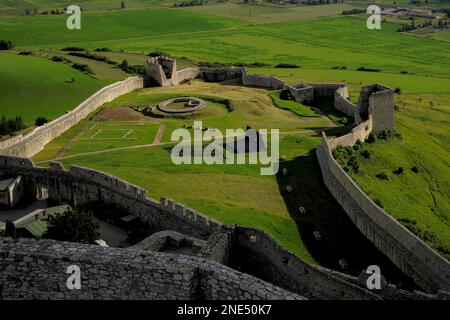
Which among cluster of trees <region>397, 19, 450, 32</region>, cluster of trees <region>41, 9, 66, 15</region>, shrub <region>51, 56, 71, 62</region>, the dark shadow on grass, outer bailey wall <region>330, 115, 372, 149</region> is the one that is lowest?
the dark shadow on grass

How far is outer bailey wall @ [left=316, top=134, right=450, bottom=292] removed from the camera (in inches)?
1273

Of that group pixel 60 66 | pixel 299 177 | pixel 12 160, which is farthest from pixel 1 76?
pixel 299 177

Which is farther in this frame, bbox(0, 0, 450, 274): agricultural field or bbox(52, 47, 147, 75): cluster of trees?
bbox(52, 47, 147, 75): cluster of trees

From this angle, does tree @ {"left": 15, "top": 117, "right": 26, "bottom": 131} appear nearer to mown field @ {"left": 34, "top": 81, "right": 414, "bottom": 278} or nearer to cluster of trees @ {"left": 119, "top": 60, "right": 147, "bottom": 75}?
mown field @ {"left": 34, "top": 81, "right": 414, "bottom": 278}

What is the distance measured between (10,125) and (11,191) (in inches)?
908

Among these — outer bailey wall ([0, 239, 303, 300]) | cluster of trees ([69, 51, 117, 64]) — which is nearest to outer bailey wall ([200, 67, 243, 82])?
cluster of trees ([69, 51, 117, 64])

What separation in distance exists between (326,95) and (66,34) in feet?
263

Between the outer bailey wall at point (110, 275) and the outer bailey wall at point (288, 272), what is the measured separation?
5931 millimetres

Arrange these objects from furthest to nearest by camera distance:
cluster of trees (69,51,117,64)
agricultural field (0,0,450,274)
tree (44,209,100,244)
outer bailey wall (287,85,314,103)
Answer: cluster of trees (69,51,117,64) < outer bailey wall (287,85,314,103) < agricultural field (0,0,450,274) < tree (44,209,100,244)

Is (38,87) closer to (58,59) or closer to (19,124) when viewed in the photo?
(19,124)

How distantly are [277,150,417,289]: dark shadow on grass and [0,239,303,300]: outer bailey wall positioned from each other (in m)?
15.0

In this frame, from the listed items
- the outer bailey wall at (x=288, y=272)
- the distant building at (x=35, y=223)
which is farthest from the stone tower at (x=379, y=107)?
the outer bailey wall at (x=288, y=272)

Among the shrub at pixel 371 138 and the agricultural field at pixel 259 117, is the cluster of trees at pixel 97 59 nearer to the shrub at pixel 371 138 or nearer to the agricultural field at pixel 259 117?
the agricultural field at pixel 259 117

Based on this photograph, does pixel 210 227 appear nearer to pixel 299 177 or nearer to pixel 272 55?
pixel 299 177
